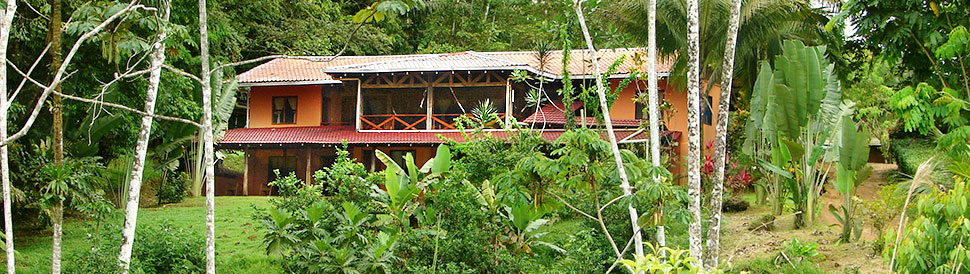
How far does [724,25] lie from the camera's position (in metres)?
13.4

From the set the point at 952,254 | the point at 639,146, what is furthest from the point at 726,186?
the point at 952,254

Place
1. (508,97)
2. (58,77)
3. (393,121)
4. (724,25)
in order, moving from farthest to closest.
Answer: (393,121) → (508,97) → (724,25) → (58,77)

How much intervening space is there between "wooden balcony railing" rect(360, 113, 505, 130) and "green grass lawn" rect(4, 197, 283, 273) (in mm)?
4574

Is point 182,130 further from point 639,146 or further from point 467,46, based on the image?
point 467,46

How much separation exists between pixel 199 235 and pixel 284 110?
10.6 metres

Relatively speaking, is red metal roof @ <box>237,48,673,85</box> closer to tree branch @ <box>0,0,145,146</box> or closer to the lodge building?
the lodge building

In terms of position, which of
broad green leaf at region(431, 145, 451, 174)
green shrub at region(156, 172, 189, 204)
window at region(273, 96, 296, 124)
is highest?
window at region(273, 96, 296, 124)

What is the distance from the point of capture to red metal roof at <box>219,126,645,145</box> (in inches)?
759

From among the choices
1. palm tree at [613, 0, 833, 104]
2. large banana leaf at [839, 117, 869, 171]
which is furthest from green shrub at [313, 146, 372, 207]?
large banana leaf at [839, 117, 869, 171]

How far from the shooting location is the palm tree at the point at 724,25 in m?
13.3

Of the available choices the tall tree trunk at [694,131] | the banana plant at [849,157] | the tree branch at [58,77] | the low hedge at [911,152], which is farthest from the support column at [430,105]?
the tree branch at [58,77]

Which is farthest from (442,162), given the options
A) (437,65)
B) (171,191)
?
(437,65)

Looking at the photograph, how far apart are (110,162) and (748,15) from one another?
40.0ft

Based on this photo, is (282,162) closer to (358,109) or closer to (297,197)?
(358,109)
